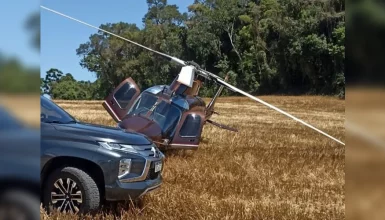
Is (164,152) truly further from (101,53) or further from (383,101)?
(383,101)

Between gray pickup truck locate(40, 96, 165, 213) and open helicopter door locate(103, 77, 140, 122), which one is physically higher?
open helicopter door locate(103, 77, 140, 122)

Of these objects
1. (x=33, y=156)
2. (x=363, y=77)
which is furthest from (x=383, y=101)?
(x=33, y=156)

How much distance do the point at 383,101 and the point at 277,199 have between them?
1.04 meters

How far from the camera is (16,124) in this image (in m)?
1.17

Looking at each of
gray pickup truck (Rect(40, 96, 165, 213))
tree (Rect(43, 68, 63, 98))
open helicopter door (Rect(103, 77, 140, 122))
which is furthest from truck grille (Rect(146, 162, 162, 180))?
tree (Rect(43, 68, 63, 98))

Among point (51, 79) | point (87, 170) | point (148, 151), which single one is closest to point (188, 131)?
point (148, 151)

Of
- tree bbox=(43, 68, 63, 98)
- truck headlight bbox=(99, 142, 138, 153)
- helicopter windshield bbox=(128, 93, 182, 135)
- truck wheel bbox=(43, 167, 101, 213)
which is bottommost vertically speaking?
truck wheel bbox=(43, 167, 101, 213)

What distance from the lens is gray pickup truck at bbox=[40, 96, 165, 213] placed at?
213cm

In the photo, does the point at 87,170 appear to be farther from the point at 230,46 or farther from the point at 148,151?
the point at 230,46

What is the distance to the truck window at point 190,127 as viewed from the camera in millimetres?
2504

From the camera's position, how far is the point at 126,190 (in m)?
2.16

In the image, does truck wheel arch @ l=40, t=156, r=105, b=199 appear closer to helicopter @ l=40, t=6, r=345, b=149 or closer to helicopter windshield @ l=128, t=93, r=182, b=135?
helicopter @ l=40, t=6, r=345, b=149

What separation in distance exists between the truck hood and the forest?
0.15 metres

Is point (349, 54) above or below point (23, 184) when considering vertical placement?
above
